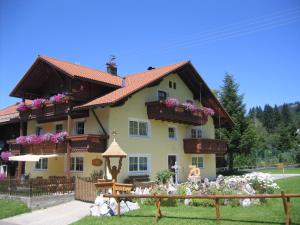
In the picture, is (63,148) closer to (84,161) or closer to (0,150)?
(84,161)

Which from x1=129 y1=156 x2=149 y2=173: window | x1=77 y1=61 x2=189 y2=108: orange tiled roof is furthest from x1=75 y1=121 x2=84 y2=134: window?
x1=129 y1=156 x2=149 y2=173: window

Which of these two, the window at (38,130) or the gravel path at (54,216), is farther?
the window at (38,130)

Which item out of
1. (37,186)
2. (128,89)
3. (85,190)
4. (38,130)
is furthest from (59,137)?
(38,130)

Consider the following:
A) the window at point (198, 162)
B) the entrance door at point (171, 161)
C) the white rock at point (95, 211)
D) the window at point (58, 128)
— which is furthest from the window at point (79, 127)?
the window at point (198, 162)

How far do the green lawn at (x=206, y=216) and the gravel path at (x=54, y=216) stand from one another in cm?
123

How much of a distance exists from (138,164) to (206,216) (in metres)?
11.5

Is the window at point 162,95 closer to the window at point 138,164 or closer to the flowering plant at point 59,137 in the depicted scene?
the window at point 138,164

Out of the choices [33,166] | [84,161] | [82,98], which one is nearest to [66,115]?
[82,98]

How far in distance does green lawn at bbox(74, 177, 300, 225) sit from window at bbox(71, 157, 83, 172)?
8696 millimetres

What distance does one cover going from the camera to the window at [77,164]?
2379cm

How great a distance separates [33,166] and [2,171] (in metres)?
4.79

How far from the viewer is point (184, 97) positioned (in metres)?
30.3

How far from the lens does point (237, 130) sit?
39875mm

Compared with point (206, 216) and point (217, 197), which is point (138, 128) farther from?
point (217, 197)
